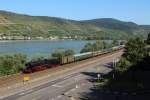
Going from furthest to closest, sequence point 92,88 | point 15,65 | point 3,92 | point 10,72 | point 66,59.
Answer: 1. point 66,59
2. point 15,65
3. point 10,72
4. point 92,88
5. point 3,92

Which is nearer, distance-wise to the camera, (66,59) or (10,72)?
(10,72)

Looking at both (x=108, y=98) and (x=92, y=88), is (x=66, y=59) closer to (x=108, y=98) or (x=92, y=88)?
(x=92, y=88)

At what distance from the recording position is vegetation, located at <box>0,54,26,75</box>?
5762 centimetres

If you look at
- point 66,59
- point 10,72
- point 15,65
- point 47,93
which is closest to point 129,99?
point 47,93

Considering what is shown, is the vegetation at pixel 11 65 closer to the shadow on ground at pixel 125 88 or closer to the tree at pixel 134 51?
the shadow on ground at pixel 125 88

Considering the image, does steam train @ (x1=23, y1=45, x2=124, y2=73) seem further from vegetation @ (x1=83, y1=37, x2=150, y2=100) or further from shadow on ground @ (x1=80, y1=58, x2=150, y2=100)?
shadow on ground @ (x1=80, y1=58, x2=150, y2=100)

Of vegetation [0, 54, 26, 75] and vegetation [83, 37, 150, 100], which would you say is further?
vegetation [0, 54, 26, 75]

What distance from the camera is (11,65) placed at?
60.5 meters

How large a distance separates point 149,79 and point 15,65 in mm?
25593

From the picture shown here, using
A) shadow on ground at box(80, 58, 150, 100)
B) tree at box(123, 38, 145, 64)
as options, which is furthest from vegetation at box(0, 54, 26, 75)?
tree at box(123, 38, 145, 64)

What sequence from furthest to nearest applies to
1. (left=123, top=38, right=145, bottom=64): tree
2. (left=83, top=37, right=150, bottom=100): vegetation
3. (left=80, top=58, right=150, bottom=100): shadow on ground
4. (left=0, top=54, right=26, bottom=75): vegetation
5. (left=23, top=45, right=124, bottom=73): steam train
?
(left=23, top=45, right=124, bottom=73): steam train < (left=123, top=38, right=145, bottom=64): tree < (left=0, top=54, right=26, bottom=75): vegetation < (left=83, top=37, right=150, bottom=100): vegetation < (left=80, top=58, right=150, bottom=100): shadow on ground

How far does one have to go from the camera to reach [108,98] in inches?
1345

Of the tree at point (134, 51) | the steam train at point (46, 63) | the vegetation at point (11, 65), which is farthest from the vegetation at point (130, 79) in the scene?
the vegetation at point (11, 65)

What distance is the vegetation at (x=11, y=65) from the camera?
57.6 meters
